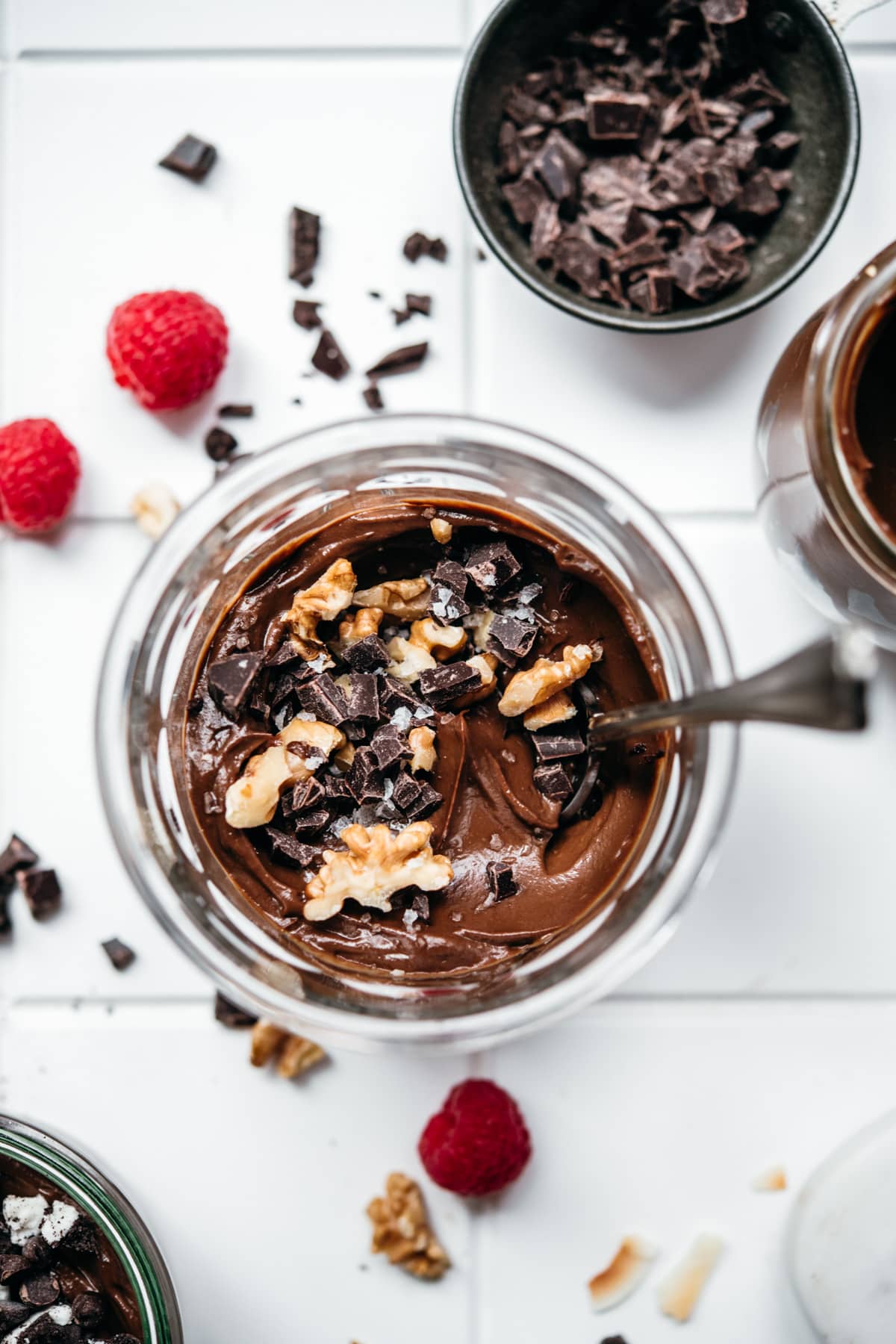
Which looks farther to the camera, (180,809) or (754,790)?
(754,790)

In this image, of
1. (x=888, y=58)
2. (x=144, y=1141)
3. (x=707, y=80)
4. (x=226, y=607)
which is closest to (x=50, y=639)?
(x=226, y=607)

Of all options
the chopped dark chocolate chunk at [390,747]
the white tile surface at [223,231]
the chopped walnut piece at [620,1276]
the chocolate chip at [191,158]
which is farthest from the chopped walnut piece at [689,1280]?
the chocolate chip at [191,158]

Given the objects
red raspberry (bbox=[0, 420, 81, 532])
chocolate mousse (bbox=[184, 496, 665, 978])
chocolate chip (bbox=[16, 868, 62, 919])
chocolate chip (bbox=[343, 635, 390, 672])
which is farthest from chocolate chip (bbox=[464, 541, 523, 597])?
chocolate chip (bbox=[16, 868, 62, 919])

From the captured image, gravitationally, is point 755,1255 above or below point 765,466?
below

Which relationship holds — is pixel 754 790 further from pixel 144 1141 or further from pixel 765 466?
pixel 144 1141

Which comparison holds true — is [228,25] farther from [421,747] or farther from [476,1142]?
[476,1142]

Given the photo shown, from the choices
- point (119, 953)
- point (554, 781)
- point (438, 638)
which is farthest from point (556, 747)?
point (119, 953)

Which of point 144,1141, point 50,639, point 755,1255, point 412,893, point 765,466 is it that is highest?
point 765,466
